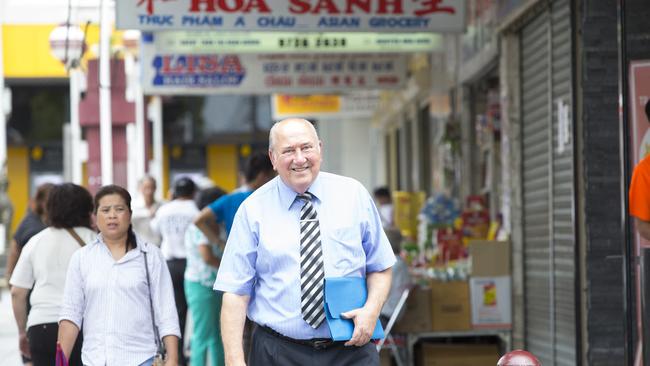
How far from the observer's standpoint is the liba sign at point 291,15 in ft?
32.3

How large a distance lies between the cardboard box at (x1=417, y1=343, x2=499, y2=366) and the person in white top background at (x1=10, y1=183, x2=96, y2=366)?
3779mm

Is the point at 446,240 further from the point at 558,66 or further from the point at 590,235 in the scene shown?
the point at 590,235

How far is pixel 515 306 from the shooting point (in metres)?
10.9

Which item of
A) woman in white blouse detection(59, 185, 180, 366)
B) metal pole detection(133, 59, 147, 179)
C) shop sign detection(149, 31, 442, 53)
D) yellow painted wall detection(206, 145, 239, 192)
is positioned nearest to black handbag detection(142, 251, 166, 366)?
woman in white blouse detection(59, 185, 180, 366)

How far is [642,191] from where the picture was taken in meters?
6.58

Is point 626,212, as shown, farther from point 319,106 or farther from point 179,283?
point 319,106

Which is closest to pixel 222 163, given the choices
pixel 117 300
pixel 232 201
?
pixel 232 201

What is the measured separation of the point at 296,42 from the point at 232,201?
15.1 ft

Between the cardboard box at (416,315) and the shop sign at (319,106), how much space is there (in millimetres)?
12600

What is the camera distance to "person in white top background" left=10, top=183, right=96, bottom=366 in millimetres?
7426

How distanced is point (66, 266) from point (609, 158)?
136 inches

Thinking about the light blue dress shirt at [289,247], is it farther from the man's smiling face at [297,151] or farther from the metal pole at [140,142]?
the metal pole at [140,142]

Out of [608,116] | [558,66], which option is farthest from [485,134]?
[608,116]

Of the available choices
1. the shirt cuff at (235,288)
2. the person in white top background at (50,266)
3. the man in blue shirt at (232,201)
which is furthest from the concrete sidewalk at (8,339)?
the shirt cuff at (235,288)
